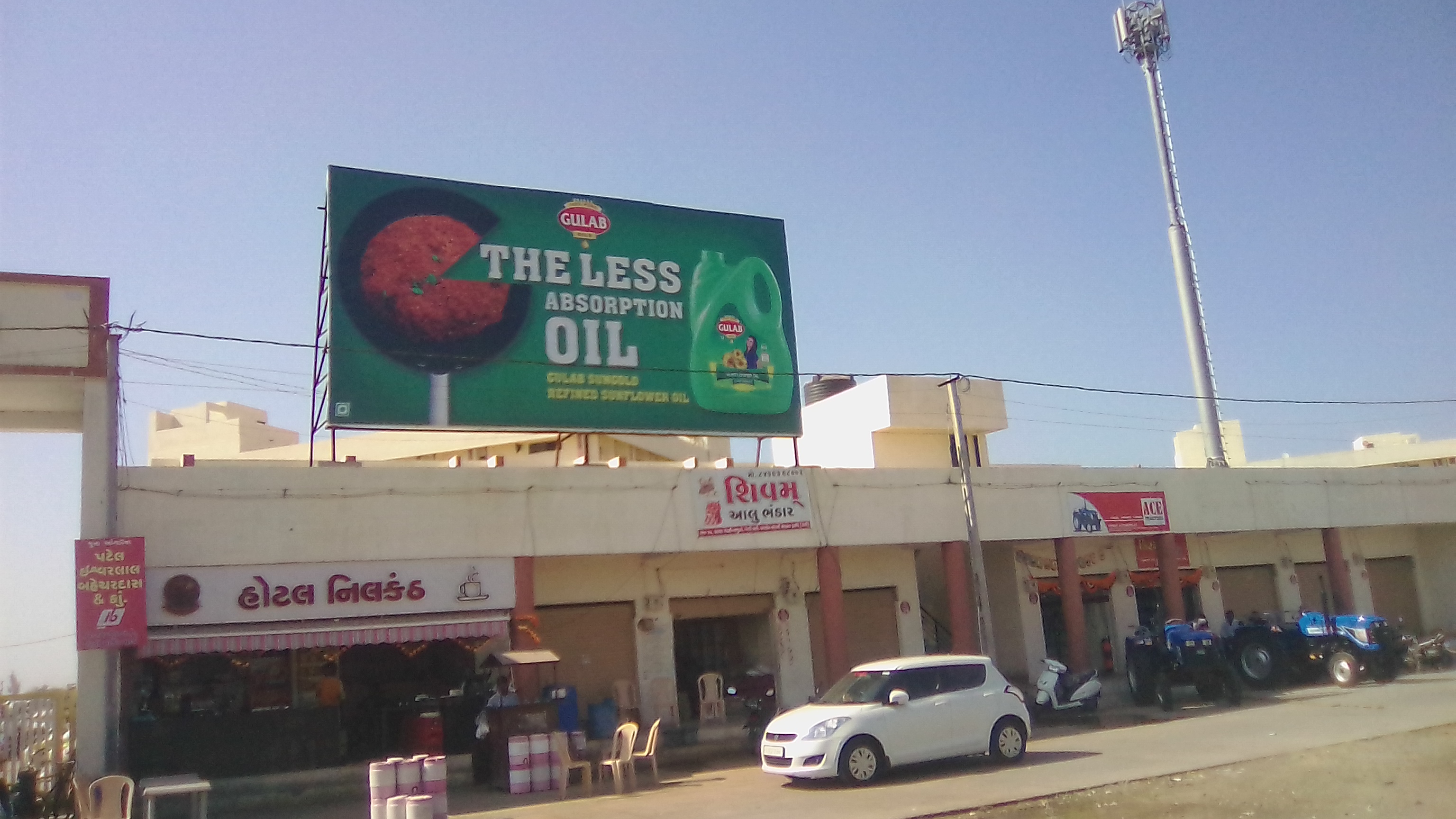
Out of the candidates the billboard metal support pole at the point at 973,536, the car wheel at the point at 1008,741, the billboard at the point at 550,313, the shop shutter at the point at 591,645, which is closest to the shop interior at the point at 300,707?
the shop shutter at the point at 591,645

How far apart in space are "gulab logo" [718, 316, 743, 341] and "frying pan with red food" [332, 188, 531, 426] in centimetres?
423

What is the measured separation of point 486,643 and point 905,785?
336 inches

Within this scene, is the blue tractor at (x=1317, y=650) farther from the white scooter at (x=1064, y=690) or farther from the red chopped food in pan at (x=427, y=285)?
the red chopped food in pan at (x=427, y=285)

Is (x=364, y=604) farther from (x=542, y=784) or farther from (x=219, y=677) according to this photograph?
(x=542, y=784)

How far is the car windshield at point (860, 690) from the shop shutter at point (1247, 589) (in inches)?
746

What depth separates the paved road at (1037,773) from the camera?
42.4ft

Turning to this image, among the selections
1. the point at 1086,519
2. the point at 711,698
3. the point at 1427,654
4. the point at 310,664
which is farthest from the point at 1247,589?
the point at 310,664

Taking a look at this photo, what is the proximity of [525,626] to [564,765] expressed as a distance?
379 cm

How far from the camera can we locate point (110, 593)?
15.5m

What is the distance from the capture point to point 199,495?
670 inches

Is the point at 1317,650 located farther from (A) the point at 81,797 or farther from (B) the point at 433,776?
(A) the point at 81,797

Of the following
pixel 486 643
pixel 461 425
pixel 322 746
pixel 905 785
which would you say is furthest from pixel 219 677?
pixel 905 785

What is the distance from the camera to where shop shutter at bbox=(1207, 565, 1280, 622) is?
102 ft

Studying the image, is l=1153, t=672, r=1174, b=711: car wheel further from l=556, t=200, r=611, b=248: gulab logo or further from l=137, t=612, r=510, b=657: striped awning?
l=556, t=200, r=611, b=248: gulab logo
